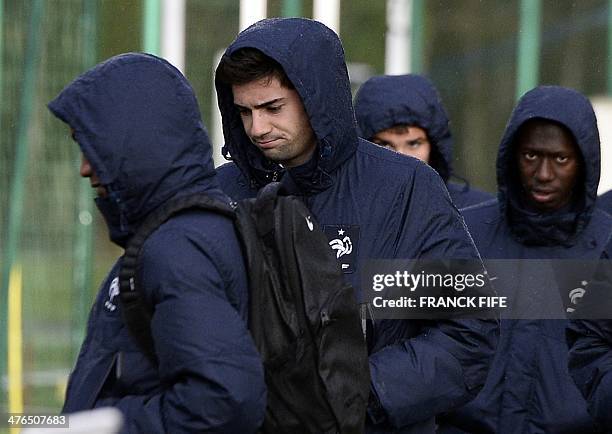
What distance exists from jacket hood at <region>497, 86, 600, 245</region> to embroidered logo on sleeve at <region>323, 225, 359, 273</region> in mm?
1268

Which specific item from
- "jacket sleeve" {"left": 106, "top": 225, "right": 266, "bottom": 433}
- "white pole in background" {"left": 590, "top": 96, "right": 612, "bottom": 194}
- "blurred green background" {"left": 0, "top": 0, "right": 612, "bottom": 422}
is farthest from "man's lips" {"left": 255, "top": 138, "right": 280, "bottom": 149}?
"white pole in background" {"left": 590, "top": 96, "right": 612, "bottom": 194}

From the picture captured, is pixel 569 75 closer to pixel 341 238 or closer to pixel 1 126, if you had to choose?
pixel 1 126

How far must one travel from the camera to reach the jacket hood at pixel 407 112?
498cm

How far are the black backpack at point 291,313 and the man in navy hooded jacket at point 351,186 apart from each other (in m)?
0.44

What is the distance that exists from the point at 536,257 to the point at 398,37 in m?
3.04

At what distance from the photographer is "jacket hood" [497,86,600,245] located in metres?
4.31

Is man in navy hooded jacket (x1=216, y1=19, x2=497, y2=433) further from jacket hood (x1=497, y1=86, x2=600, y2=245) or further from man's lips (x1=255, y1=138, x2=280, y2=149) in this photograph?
jacket hood (x1=497, y1=86, x2=600, y2=245)

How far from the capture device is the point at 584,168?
450 centimetres

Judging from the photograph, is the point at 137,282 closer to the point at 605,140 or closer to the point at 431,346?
the point at 431,346

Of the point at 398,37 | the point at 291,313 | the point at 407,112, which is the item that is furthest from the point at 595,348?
the point at 398,37

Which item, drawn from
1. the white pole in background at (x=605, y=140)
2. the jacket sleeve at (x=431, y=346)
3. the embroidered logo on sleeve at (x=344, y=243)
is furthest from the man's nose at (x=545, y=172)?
the white pole in background at (x=605, y=140)

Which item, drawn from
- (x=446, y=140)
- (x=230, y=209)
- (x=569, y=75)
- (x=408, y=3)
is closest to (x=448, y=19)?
(x=408, y=3)

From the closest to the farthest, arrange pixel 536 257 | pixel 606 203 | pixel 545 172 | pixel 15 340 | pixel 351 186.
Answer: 1. pixel 351 186
2. pixel 536 257
3. pixel 545 172
4. pixel 606 203
5. pixel 15 340

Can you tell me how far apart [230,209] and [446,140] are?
8.54 ft
